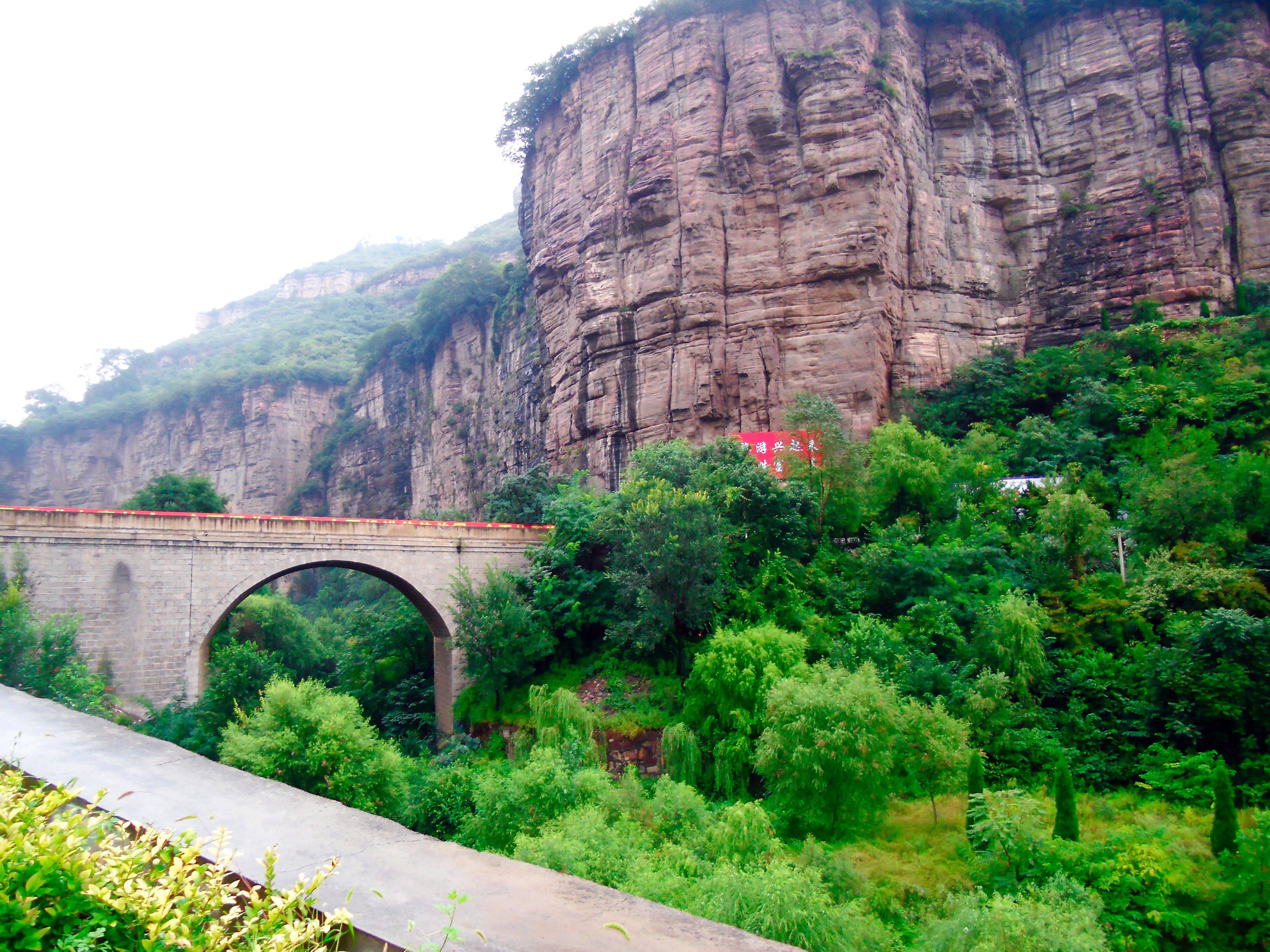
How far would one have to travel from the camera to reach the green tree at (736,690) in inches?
512

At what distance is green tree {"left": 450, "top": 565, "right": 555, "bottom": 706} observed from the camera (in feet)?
57.6

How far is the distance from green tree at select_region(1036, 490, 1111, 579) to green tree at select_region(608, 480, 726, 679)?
282 inches

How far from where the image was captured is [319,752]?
33.5ft

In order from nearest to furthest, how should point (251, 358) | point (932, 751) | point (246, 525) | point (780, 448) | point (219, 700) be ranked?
point (932, 751) → point (219, 700) → point (246, 525) → point (780, 448) → point (251, 358)

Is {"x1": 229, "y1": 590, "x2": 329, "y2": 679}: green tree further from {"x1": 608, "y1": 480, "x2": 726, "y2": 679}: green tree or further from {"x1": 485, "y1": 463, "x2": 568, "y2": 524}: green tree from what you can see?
{"x1": 608, "y1": 480, "x2": 726, "y2": 679}: green tree

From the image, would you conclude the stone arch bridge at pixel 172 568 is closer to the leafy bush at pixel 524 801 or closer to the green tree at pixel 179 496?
the leafy bush at pixel 524 801

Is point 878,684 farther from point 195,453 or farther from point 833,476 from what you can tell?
point 195,453

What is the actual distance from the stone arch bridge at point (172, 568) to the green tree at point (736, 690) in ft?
25.4

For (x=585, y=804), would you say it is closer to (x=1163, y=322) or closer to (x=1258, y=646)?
(x=1258, y=646)

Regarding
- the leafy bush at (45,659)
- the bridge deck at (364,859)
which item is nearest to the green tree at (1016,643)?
the bridge deck at (364,859)

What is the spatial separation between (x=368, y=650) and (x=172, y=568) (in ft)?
22.8

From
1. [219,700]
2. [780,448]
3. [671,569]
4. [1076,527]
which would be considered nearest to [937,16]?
[780,448]

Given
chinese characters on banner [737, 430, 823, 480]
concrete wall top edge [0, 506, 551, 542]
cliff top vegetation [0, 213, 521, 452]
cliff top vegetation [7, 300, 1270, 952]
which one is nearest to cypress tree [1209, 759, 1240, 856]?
cliff top vegetation [7, 300, 1270, 952]

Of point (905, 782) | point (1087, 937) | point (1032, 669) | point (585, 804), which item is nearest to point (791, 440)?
point (1032, 669)
